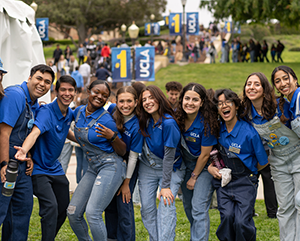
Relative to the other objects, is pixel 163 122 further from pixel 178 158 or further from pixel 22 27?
pixel 22 27

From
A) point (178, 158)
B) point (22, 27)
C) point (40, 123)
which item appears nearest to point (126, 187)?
point (178, 158)

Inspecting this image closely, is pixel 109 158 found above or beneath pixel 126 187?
above

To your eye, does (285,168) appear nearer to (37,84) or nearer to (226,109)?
(226,109)

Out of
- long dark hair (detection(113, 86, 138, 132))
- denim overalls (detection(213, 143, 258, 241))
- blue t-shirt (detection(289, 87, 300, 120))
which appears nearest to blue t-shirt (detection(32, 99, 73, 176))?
long dark hair (detection(113, 86, 138, 132))

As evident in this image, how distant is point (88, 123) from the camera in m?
3.88

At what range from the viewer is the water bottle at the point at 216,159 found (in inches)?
154

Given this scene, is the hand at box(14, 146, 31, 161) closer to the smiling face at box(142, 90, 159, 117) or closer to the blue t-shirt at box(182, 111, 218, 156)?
the smiling face at box(142, 90, 159, 117)

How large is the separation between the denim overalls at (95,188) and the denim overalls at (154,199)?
277 millimetres

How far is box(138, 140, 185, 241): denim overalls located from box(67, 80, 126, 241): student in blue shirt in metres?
0.27

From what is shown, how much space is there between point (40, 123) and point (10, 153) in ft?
1.45

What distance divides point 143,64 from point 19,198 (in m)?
8.67

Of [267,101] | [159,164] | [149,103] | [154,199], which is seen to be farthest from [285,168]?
[149,103]

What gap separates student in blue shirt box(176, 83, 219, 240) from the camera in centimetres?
387

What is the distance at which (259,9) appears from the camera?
21406mm
